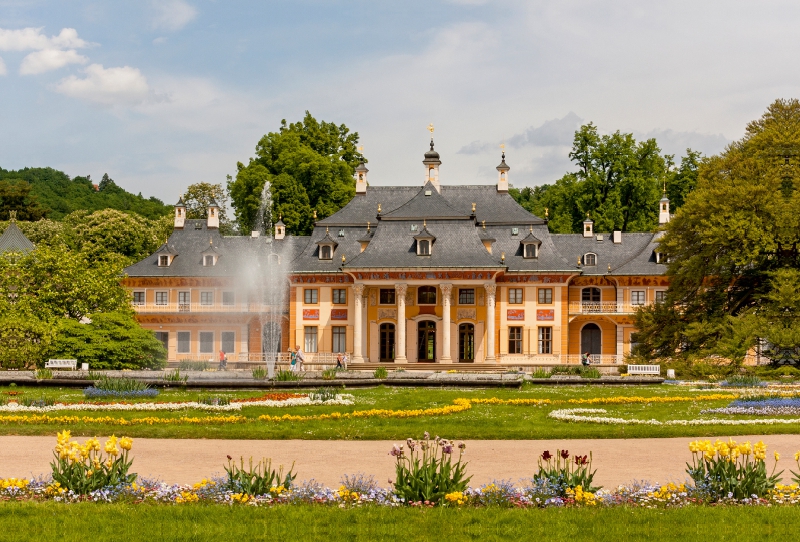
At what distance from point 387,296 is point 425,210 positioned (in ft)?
19.1

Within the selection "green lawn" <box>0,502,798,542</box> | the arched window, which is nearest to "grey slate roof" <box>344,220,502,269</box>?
the arched window

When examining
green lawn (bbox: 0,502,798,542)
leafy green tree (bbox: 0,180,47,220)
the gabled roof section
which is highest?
leafy green tree (bbox: 0,180,47,220)

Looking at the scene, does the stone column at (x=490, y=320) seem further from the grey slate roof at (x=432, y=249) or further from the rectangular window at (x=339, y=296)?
the rectangular window at (x=339, y=296)

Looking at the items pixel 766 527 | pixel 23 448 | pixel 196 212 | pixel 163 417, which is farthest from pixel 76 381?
pixel 196 212

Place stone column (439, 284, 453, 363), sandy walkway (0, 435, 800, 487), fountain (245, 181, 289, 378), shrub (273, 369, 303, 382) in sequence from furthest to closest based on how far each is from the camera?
fountain (245, 181, 289, 378), stone column (439, 284, 453, 363), shrub (273, 369, 303, 382), sandy walkway (0, 435, 800, 487)

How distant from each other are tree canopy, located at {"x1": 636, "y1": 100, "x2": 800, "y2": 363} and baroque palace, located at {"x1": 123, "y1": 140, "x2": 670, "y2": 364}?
13994 mm

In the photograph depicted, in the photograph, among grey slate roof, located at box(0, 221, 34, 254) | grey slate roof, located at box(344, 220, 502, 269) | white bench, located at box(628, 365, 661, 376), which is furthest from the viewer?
grey slate roof, located at box(0, 221, 34, 254)

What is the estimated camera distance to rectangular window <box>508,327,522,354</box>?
59094 mm

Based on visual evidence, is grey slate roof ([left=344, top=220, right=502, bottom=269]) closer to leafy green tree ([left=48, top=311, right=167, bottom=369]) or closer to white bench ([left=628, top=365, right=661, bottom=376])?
white bench ([left=628, top=365, right=661, bottom=376])

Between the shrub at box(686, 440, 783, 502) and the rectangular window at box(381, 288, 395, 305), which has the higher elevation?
the rectangular window at box(381, 288, 395, 305)

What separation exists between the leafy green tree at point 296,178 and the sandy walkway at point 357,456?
174 feet

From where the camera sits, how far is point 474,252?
57406 mm

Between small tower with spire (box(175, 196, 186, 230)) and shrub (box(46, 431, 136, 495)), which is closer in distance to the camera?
shrub (box(46, 431, 136, 495))

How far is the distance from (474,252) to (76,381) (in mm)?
30241
